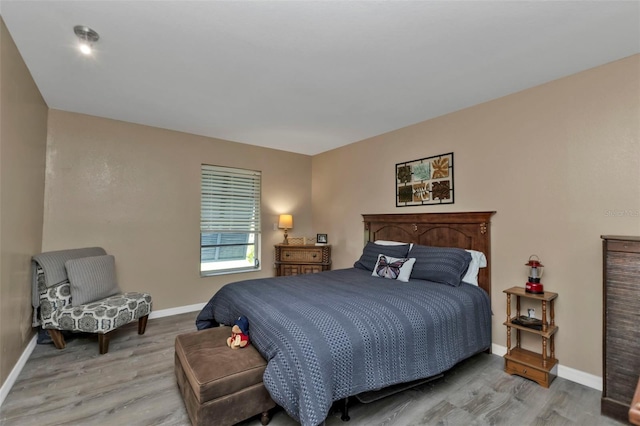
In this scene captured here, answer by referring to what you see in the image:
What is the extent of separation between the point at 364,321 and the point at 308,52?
195cm

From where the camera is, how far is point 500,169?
2.92 metres

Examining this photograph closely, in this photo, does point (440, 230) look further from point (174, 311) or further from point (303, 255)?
point (174, 311)

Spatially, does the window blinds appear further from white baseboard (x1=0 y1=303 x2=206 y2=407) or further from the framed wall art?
the framed wall art

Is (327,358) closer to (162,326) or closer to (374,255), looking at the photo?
(374,255)

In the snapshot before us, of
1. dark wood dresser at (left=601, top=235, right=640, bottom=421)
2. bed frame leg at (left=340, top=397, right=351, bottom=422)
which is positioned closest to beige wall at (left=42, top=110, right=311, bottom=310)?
bed frame leg at (left=340, top=397, right=351, bottom=422)

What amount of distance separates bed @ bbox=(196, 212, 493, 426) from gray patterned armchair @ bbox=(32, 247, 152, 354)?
831 mm

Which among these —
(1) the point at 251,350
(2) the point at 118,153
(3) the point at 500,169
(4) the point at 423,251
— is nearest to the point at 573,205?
(3) the point at 500,169

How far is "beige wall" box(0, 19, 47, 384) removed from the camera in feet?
6.74

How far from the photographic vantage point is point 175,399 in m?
2.12

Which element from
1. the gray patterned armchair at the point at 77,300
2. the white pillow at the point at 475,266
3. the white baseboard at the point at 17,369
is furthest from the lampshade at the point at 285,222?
the white baseboard at the point at 17,369

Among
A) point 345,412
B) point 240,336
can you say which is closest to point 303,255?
point 240,336

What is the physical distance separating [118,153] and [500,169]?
4369 mm

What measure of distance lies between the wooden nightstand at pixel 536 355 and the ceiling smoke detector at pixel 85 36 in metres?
3.74

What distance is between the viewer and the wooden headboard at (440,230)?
2990mm
